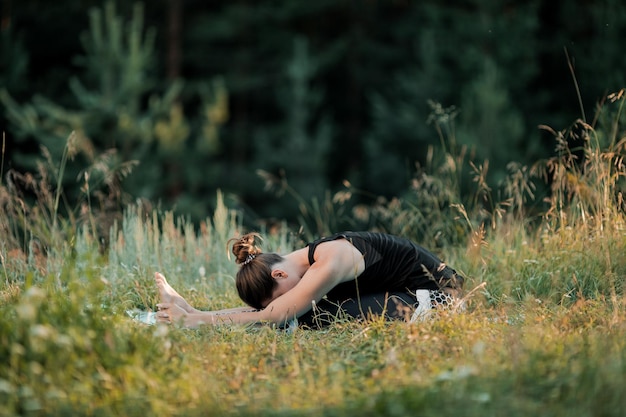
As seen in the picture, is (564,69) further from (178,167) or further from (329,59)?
(178,167)

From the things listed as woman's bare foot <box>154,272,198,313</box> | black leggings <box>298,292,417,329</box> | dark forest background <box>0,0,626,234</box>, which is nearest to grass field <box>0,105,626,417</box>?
black leggings <box>298,292,417,329</box>

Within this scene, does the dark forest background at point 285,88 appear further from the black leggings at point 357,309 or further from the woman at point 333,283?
the black leggings at point 357,309

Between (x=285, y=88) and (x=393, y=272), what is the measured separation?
1496 cm

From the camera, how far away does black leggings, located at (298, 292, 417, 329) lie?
4125 millimetres

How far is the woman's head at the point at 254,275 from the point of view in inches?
165

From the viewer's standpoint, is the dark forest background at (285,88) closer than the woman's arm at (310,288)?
No

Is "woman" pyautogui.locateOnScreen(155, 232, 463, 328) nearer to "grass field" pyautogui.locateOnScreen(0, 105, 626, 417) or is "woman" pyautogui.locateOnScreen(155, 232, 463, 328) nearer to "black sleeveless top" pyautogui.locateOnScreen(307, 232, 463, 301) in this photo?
"black sleeveless top" pyautogui.locateOnScreen(307, 232, 463, 301)

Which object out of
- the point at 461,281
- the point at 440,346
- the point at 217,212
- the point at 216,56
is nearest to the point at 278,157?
the point at 216,56

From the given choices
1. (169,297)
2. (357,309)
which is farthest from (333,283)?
(169,297)

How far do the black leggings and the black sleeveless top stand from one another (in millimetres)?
61

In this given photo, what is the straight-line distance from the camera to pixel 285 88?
18.9 metres

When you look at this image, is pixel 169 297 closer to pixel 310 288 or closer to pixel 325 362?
pixel 310 288

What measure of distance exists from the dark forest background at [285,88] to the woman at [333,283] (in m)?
9.99

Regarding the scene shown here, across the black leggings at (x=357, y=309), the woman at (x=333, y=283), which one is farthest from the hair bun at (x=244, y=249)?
the black leggings at (x=357, y=309)
